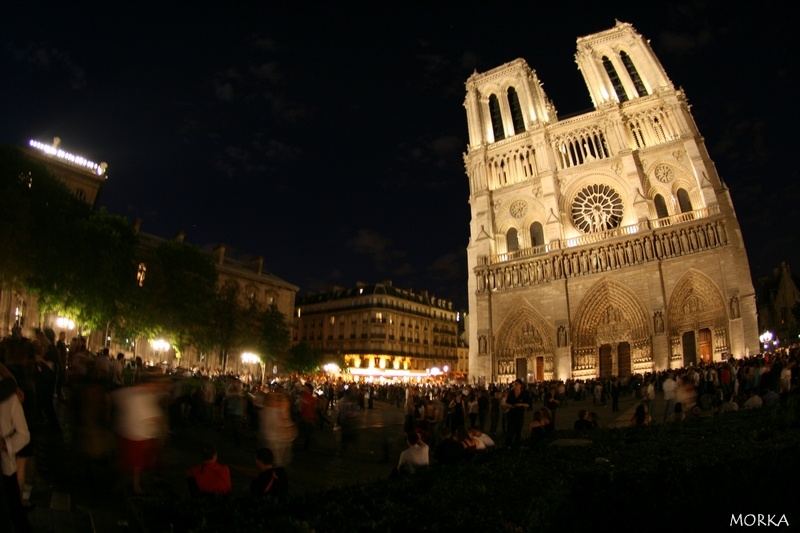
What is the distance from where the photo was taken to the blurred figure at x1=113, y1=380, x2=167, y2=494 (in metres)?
5.82

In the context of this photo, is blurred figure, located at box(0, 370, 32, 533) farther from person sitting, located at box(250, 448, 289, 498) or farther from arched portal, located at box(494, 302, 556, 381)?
arched portal, located at box(494, 302, 556, 381)

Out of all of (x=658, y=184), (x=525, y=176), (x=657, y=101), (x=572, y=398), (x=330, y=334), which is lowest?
(x=572, y=398)

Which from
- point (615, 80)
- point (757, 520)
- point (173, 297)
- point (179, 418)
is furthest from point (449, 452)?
point (615, 80)

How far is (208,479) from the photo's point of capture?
4.75 m

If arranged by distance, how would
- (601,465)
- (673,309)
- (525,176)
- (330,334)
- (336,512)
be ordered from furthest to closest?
(330,334) → (525,176) → (673,309) → (601,465) → (336,512)

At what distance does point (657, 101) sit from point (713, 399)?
91.5ft

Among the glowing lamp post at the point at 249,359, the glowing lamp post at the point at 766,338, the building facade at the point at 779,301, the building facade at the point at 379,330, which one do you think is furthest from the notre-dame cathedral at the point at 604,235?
the building facade at the point at 779,301

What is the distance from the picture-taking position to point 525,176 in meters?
39.1

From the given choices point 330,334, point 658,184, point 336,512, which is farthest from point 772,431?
point 330,334

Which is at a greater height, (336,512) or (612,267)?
(612,267)

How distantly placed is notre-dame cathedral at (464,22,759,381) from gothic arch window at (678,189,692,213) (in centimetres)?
13

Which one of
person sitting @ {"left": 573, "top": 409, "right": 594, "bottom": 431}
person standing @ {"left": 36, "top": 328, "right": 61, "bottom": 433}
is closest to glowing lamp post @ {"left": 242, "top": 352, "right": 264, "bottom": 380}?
person standing @ {"left": 36, "top": 328, "right": 61, "bottom": 433}

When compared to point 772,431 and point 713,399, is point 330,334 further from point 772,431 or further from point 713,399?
point 772,431

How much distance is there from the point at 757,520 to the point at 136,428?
21.6ft
